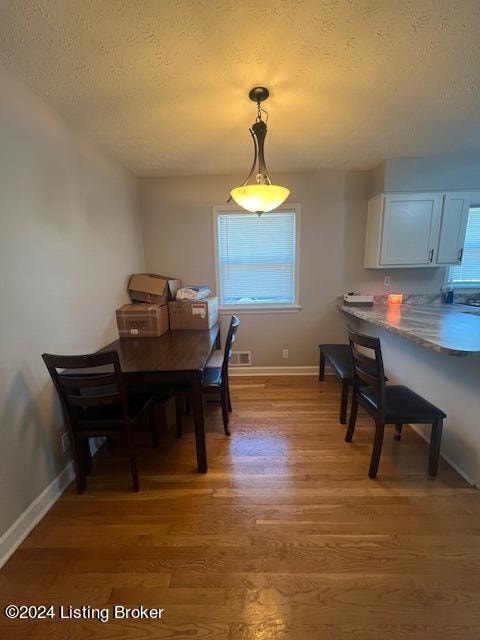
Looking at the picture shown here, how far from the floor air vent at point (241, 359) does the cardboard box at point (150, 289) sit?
1.13 m

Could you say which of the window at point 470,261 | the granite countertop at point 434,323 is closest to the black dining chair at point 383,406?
the granite countertop at point 434,323

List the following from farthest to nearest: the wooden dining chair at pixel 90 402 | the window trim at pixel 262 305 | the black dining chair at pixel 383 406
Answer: the window trim at pixel 262 305
the black dining chair at pixel 383 406
the wooden dining chair at pixel 90 402

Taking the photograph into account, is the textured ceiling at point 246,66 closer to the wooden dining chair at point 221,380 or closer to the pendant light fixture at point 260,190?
the pendant light fixture at point 260,190

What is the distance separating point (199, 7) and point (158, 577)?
2.50 meters

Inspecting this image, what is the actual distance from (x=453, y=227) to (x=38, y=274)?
372 cm

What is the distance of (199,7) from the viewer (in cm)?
104

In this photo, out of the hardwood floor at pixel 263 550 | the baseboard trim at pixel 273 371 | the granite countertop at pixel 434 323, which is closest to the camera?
the hardwood floor at pixel 263 550

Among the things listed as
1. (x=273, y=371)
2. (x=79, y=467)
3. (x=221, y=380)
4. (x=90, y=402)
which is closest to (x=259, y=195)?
(x=221, y=380)

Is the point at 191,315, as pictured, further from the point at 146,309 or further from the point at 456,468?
the point at 456,468

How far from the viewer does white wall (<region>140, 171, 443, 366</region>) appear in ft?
9.65

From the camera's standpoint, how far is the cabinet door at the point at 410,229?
8.61 ft

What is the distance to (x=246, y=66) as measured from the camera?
4.40ft

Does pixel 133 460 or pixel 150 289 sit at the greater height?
pixel 150 289

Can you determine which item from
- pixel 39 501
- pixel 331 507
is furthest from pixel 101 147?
pixel 331 507
